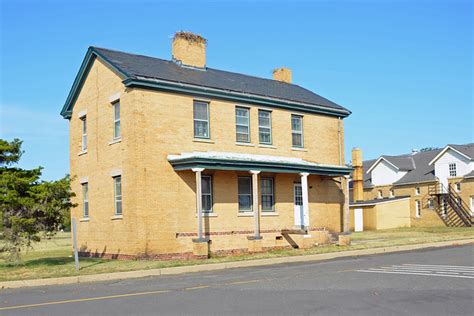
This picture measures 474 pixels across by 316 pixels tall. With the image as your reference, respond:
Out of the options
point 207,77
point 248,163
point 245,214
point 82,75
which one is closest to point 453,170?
point 245,214

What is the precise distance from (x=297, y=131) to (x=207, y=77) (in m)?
5.19

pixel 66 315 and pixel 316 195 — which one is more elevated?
pixel 316 195

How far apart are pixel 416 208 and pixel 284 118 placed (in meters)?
32.6

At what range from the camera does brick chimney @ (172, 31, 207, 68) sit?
89.2 feet

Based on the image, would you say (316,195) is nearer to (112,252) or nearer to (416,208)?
(112,252)

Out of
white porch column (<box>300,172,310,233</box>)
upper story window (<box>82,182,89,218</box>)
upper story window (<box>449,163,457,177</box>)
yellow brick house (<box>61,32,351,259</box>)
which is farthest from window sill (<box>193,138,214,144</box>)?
upper story window (<box>449,163,457,177</box>)

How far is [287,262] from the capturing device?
2050 cm

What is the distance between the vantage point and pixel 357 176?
5788cm

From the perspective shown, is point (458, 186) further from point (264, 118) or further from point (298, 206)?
point (264, 118)

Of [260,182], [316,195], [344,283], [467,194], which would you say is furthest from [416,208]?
[344,283]

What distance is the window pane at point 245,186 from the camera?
82.7ft

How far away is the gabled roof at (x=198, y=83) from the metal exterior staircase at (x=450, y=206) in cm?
2604

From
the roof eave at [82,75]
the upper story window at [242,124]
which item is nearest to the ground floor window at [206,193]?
the upper story window at [242,124]

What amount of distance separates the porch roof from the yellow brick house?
52mm
